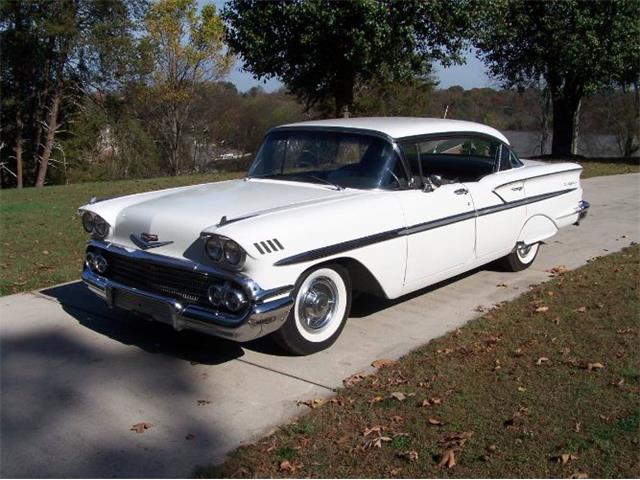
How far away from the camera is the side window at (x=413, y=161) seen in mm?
5617

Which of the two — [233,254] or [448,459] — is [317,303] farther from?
[448,459]

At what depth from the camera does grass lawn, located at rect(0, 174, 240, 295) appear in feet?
22.7

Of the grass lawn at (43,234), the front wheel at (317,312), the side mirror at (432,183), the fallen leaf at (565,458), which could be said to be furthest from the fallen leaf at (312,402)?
the grass lawn at (43,234)

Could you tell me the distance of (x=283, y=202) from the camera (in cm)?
502

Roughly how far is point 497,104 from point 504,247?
3021 centimetres

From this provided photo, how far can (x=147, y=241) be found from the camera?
15.7 ft

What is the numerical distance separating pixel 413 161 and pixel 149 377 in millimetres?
2675

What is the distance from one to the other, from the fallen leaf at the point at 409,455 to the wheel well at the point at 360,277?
1724mm

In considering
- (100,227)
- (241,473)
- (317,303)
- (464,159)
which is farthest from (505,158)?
(241,473)

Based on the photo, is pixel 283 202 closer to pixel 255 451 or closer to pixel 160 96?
pixel 255 451

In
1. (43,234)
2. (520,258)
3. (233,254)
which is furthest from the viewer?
(43,234)

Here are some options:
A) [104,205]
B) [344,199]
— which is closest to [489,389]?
[344,199]

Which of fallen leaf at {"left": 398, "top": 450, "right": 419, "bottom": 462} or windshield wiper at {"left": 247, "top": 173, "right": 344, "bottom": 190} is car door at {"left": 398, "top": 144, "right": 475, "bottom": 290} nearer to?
windshield wiper at {"left": 247, "top": 173, "right": 344, "bottom": 190}

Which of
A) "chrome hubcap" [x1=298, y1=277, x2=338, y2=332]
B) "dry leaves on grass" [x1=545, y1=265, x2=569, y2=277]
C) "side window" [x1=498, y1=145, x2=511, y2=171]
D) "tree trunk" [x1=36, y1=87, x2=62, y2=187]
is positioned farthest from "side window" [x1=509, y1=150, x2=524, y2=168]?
"tree trunk" [x1=36, y1=87, x2=62, y2=187]
